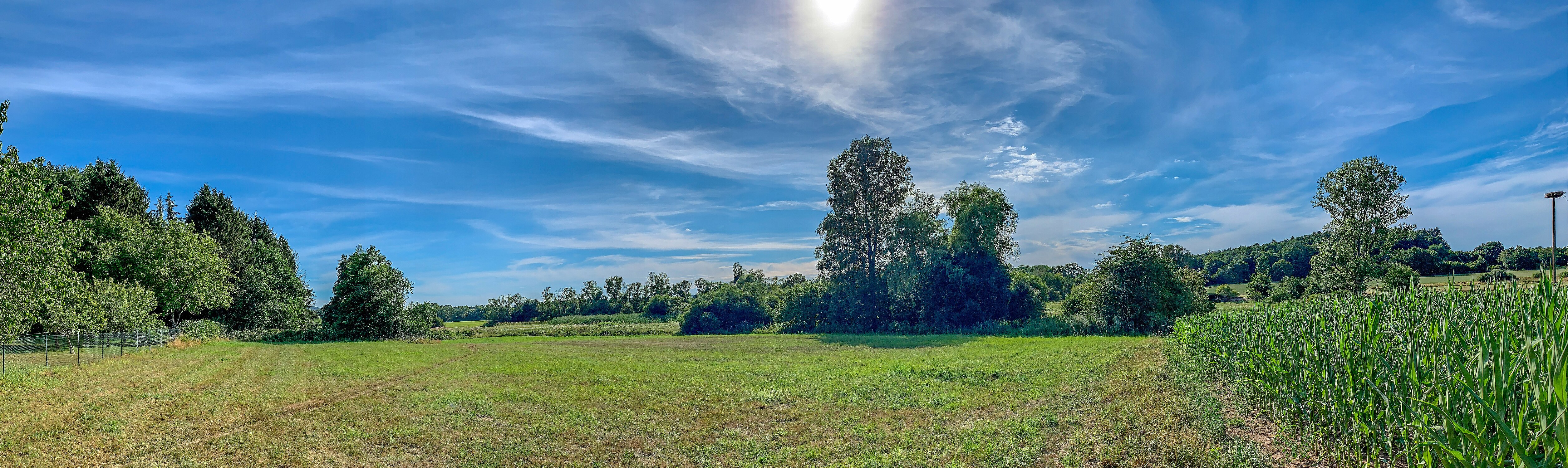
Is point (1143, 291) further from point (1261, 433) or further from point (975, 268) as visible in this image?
point (1261, 433)

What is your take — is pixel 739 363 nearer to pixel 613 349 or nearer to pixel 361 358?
pixel 613 349

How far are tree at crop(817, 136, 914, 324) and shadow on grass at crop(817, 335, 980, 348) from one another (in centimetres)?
767

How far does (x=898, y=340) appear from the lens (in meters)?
31.9

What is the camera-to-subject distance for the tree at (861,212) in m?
44.3

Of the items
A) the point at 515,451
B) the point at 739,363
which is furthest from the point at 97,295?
the point at 515,451

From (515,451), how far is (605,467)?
184cm

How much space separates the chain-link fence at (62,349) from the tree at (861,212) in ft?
125

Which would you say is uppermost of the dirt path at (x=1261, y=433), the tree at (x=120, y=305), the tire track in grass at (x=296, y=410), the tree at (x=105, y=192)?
the tree at (x=105, y=192)

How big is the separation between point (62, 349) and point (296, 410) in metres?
20.9

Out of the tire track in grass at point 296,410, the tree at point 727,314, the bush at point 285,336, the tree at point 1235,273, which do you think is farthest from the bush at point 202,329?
the tree at point 1235,273

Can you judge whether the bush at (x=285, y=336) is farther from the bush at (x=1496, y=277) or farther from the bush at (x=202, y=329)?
the bush at (x=1496, y=277)

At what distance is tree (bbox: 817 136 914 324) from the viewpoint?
145ft

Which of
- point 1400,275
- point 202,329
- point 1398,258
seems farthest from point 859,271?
point 202,329

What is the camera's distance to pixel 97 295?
95.2 feet
